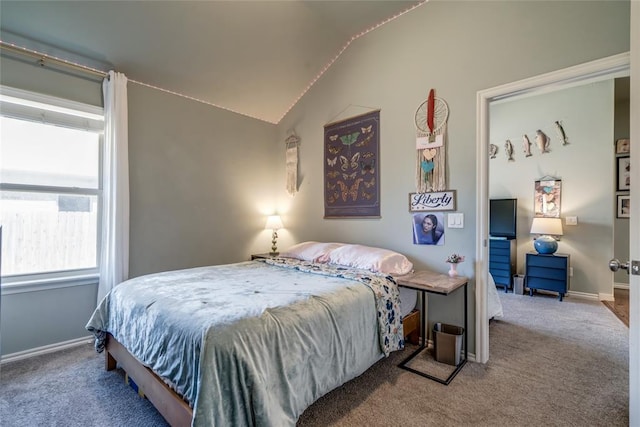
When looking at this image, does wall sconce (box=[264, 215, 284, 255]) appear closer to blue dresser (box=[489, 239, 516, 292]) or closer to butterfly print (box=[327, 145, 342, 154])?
butterfly print (box=[327, 145, 342, 154])

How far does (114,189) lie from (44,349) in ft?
4.91

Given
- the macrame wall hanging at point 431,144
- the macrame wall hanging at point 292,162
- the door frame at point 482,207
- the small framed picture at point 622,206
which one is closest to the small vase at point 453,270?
the door frame at point 482,207

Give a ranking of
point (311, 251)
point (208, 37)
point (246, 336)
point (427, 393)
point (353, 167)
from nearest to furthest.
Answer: point (246, 336) → point (427, 393) → point (208, 37) → point (311, 251) → point (353, 167)

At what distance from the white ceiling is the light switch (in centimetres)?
202

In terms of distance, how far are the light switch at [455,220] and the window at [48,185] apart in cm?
335

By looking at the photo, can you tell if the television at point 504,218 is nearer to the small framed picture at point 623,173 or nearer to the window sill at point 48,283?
the small framed picture at point 623,173

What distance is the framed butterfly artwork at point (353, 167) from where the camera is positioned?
121 inches

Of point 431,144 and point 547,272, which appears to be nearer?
point 431,144

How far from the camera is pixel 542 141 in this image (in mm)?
4457

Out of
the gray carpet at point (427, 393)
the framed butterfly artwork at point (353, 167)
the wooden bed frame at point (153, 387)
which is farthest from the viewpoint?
the framed butterfly artwork at point (353, 167)

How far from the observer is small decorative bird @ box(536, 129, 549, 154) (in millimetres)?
4457

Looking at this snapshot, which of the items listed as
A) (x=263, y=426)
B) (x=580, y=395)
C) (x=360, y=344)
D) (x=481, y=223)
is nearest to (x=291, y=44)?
(x=481, y=223)

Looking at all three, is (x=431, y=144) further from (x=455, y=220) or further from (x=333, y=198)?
(x=333, y=198)

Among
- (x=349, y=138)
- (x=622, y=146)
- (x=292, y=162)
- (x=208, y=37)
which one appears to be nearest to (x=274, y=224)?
(x=292, y=162)
